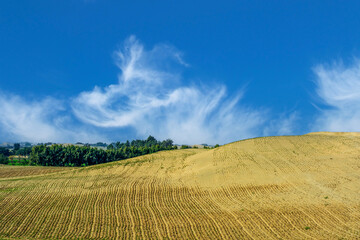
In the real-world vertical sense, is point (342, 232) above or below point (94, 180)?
below

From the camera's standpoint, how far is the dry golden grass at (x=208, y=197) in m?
22.0

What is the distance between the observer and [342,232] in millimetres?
21328

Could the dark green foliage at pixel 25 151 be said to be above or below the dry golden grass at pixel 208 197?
above

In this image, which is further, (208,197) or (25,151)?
(25,151)

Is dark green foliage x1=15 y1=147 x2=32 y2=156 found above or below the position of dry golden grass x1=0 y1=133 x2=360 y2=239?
above

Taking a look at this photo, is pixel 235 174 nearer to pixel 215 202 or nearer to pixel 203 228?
pixel 215 202

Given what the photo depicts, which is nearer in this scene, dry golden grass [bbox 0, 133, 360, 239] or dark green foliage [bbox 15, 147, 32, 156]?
dry golden grass [bbox 0, 133, 360, 239]

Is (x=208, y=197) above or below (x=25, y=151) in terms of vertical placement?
below

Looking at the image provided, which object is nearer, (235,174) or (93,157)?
(235,174)

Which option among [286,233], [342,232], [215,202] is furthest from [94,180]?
[342,232]

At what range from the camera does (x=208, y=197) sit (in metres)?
32.7

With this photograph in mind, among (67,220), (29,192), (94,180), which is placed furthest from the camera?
(94,180)

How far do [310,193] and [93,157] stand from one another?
70.0 meters

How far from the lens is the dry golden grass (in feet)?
72.1
